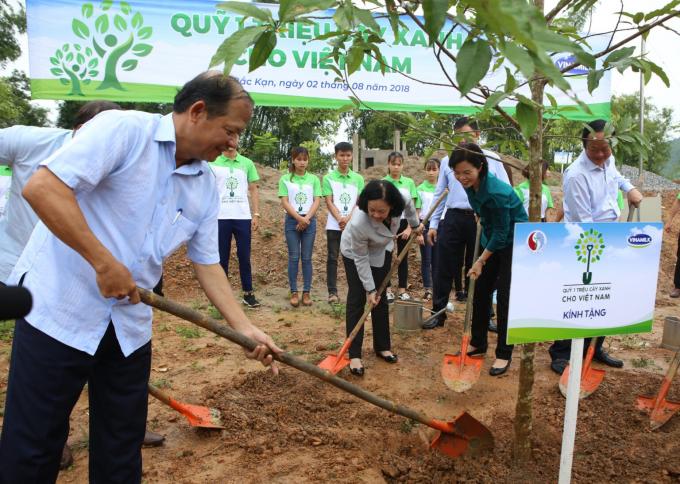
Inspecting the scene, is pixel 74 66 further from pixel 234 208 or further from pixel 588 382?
pixel 588 382

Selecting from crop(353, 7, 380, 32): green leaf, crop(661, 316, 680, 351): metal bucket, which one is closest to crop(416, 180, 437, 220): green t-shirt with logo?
crop(661, 316, 680, 351): metal bucket

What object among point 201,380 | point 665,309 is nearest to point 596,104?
point 665,309

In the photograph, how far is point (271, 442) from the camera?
115 inches

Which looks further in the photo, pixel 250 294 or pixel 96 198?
pixel 250 294

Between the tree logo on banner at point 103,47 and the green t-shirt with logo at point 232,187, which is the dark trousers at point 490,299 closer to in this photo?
the green t-shirt with logo at point 232,187

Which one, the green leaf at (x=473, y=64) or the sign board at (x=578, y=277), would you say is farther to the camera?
the sign board at (x=578, y=277)

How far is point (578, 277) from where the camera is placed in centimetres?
217

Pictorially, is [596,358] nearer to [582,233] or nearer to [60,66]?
[582,233]

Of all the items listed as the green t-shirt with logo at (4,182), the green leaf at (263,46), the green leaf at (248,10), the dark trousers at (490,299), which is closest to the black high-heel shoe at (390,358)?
the dark trousers at (490,299)

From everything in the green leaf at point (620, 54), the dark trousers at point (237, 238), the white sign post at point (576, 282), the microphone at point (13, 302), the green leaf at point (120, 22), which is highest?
the green leaf at point (120, 22)

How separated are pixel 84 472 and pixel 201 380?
1.22m

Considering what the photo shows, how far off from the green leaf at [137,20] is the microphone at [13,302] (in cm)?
586

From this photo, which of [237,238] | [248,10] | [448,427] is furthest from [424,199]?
[248,10]

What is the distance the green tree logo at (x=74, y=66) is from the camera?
539 cm
